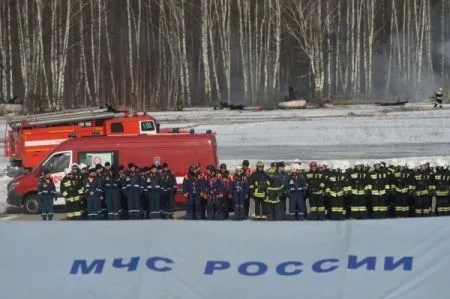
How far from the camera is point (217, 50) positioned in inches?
2032

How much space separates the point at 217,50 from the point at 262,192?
35.0m

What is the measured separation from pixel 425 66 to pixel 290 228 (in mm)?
44974

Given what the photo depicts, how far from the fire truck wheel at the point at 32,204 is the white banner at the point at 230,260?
11.3 metres

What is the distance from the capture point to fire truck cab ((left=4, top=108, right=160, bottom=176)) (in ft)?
86.5

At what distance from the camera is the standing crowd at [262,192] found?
17172mm

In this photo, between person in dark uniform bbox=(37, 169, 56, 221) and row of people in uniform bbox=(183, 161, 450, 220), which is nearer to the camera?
row of people in uniform bbox=(183, 161, 450, 220)

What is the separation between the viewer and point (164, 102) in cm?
4897

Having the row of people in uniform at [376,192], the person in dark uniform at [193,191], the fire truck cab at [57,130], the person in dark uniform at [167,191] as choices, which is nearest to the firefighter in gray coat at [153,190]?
the person in dark uniform at [167,191]

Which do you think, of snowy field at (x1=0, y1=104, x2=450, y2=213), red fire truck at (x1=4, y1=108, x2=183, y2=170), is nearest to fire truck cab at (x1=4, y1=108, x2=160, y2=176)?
red fire truck at (x1=4, y1=108, x2=183, y2=170)

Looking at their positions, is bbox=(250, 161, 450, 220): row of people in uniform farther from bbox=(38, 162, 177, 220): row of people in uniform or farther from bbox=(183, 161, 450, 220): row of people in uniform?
bbox=(38, 162, 177, 220): row of people in uniform

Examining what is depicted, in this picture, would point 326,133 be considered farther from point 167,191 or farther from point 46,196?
point 46,196

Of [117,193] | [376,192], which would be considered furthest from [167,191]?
[376,192]

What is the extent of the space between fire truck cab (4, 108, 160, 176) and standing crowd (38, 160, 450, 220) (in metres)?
8.03

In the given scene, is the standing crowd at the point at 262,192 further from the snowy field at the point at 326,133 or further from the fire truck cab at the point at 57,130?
the snowy field at the point at 326,133
